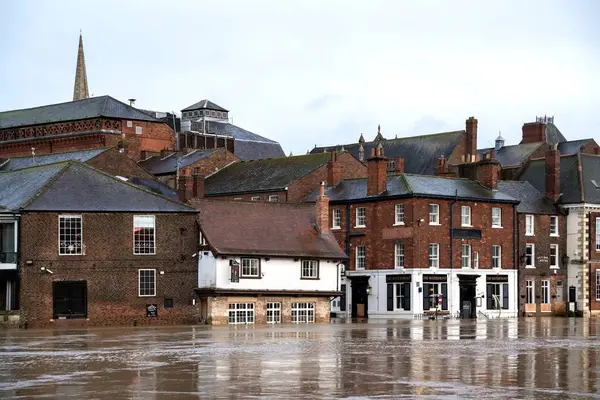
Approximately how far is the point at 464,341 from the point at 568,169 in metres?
46.4

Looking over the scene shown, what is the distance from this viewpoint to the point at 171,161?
326 ft

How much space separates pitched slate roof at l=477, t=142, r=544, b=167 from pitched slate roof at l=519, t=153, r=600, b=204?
17.7m

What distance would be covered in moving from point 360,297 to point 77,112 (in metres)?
40.8

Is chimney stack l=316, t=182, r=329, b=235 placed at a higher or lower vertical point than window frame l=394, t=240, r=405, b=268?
higher

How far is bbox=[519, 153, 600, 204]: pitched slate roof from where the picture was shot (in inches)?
3346

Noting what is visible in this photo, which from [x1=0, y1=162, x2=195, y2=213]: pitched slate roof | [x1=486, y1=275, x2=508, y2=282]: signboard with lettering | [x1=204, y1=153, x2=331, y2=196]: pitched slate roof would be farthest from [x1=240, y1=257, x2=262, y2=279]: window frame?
[x1=204, y1=153, x2=331, y2=196]: pitched slate roof

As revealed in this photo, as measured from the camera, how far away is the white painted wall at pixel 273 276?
2489 inches

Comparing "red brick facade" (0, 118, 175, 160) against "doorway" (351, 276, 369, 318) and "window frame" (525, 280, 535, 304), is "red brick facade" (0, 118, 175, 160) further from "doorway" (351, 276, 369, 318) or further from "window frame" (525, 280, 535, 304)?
"window frame" (525, 280, 535, 304)

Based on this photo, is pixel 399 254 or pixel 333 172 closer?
pixel 399 254

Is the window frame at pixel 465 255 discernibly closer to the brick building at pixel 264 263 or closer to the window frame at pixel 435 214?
the window frame at pixel 435 214

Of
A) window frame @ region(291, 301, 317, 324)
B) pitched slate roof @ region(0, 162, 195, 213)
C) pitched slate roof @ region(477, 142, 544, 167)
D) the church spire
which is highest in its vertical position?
the church spire

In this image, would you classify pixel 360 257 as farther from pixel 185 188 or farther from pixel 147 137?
pixel 147 137

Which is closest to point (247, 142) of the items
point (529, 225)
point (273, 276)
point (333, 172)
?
point (333, 172)

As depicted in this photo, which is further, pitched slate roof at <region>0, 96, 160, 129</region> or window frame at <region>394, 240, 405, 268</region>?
pitched slate roof at <region>0, 96, 160, 129</region>
